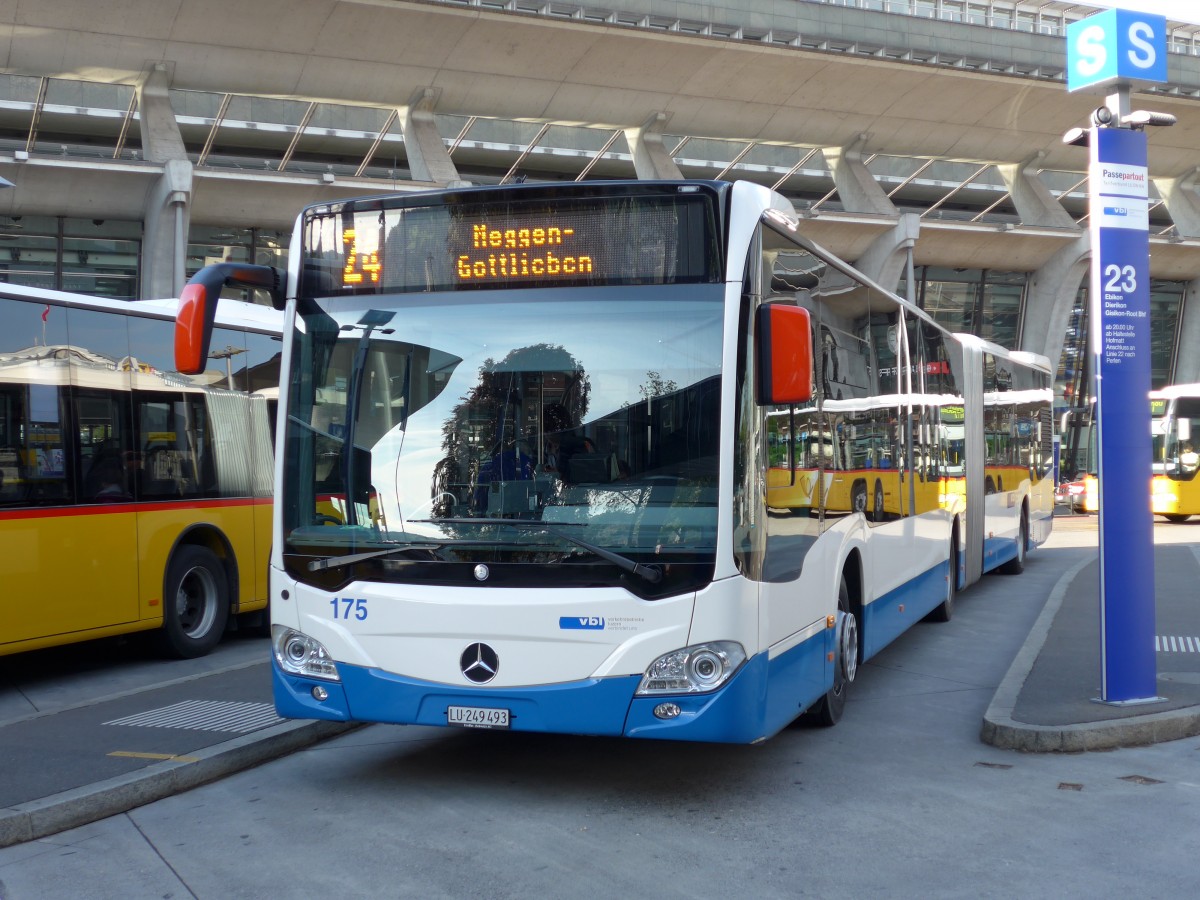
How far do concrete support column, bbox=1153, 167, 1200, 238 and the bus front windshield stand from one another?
41960 mm

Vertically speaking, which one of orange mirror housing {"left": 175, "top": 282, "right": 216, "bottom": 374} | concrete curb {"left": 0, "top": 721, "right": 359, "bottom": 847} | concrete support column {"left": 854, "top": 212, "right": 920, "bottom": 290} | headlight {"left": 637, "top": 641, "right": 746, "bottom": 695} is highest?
concrete support column {"left": 854, "top": 212, "right": 920, "bottom": 290}

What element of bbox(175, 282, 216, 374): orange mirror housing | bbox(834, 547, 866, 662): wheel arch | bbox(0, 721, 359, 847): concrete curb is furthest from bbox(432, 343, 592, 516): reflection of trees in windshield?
bbox(834, 547, 866, 662): wheel arch

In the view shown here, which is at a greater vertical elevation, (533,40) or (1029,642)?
(533,40)

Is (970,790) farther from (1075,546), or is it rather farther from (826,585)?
(1075,546)

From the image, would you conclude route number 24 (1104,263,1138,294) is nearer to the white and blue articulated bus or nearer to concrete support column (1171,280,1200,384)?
the white and blue articulated bus

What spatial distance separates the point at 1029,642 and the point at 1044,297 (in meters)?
34.6

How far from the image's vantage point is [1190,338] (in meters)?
47.9

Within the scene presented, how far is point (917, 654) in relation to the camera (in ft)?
35.1

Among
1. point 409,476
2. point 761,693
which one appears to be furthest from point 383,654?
point 761,693

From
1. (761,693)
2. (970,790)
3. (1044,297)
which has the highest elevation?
(1044,297)

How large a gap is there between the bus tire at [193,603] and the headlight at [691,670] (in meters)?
6.04

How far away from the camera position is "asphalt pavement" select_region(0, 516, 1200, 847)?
599cm

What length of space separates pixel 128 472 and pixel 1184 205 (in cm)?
4087

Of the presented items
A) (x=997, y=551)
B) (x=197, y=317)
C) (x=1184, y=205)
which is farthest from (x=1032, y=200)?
(x=197, y=317)
